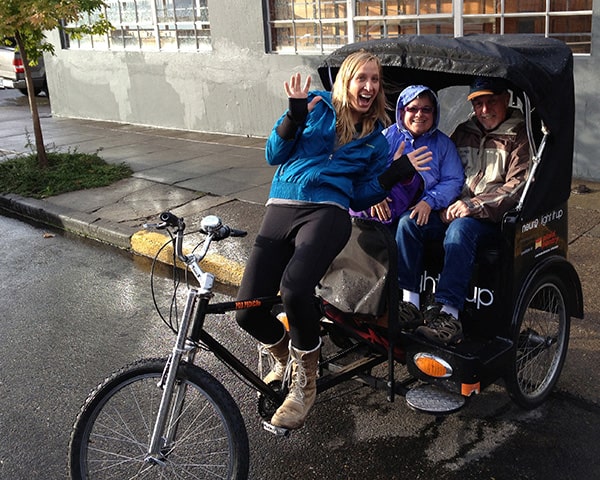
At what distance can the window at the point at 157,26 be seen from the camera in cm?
1173

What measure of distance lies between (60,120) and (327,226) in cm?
1277

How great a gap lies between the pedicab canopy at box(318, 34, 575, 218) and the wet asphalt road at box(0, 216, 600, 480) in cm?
112

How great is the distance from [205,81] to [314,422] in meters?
8.75

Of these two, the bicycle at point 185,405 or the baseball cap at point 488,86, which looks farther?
the baseball cap at point 488,86

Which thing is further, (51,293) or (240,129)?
(240,129)

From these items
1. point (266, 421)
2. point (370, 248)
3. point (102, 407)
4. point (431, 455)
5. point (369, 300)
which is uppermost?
point (370, 248)

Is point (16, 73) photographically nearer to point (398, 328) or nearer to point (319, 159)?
point (319, 159)

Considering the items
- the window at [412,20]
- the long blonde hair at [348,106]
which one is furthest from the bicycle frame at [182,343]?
Result: the window at [412,20]

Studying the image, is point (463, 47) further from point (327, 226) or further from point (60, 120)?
point (60, 120)

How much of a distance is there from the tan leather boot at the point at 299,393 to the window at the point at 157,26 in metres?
9.25

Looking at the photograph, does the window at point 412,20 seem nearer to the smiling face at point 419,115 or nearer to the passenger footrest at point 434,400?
the smiling face at point 419,115

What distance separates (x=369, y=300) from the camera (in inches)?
132

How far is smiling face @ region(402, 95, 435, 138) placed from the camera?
3826 mm

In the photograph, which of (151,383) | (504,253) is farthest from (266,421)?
(504,253)
